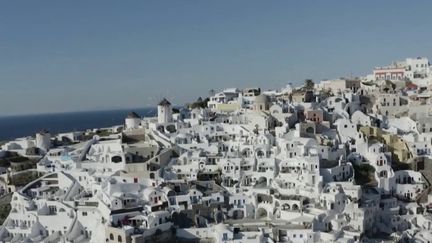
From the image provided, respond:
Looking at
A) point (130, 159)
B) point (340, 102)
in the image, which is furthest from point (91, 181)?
point (340, 102)

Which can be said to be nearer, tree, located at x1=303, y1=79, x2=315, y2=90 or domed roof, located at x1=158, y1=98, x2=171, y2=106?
domed roof, located at x1=158, y1=98, x2=171, y2=106

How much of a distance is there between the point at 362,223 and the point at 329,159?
8.36m

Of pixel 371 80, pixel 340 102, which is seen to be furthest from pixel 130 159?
pixel 371 80

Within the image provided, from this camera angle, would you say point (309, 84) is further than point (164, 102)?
Yes

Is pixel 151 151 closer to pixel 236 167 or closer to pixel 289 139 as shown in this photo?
pixel 236 167

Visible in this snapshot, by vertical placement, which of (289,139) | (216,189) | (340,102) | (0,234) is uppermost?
(340,102)

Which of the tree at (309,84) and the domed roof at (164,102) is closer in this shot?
the domed roof at (164,102)

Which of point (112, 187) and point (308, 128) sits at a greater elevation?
point (308, 128)

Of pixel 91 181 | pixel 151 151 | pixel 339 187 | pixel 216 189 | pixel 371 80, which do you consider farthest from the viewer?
pixel 371 80

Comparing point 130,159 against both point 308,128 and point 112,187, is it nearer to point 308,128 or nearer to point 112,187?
point 112,187

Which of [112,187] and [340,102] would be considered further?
[340,102]

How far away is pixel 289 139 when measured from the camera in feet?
150

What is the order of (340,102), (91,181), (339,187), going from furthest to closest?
(340,102), (91,181), (339,187)

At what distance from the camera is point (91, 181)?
43.9 meters
